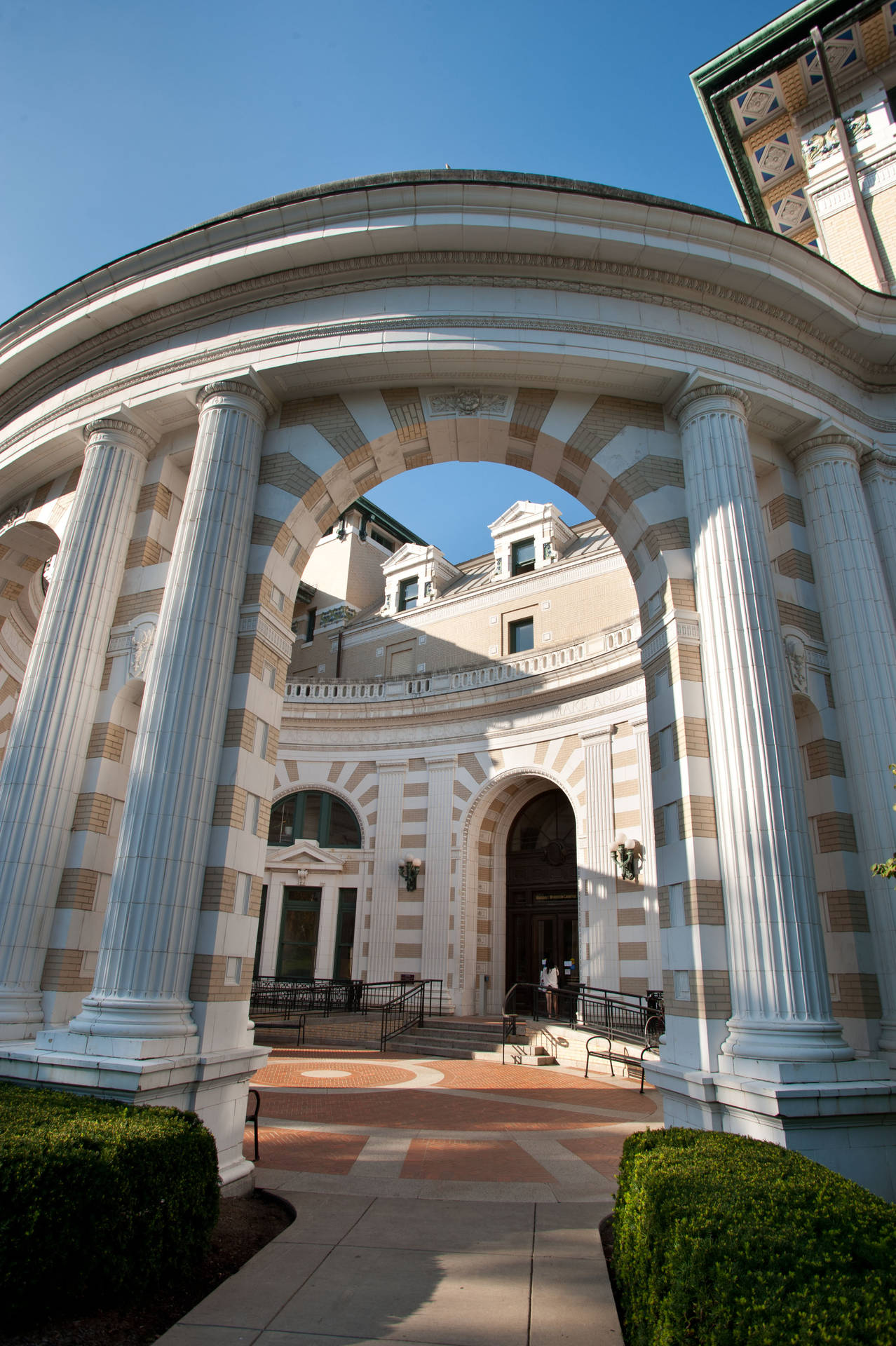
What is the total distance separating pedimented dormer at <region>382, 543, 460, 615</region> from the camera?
30.0 m

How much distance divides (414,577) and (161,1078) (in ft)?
81.5

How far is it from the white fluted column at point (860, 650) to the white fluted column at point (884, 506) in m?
0.29

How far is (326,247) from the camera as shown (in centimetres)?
1048

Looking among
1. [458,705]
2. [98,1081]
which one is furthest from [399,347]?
[458,705]

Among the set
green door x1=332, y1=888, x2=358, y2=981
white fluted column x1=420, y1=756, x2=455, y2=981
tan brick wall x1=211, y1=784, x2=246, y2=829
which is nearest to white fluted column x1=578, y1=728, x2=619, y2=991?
white fluted column x1=420, y1=756, x2=455, y2=981

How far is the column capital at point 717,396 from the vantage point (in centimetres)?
1026

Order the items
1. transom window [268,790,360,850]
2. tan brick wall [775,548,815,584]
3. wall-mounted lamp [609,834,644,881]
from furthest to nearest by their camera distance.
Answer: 1. transom window [268,790,360,850]
2. wall-mounted lamp [609,834,644,881]
3. tan brick wall [775,548,815,584]

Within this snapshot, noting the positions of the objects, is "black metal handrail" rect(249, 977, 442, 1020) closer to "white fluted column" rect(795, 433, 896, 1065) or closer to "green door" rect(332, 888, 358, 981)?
"green door" rect(332, 888, 358, 981)

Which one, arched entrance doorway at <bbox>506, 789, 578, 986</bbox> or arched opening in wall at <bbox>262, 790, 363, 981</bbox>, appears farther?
arched opening in wall at <bbox>262, 790, 363, 981</bbox>

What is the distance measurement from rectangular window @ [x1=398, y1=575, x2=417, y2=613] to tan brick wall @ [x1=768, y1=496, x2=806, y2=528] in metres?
20.2

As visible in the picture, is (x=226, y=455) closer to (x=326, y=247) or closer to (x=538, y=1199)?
(x=326, y=247)

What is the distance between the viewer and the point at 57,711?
9.66 meters

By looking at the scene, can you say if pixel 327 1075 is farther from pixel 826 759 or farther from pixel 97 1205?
pixel 97 1205

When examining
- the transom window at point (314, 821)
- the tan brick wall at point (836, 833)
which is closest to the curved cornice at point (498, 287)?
the tan brick wall at point (836, 833)
